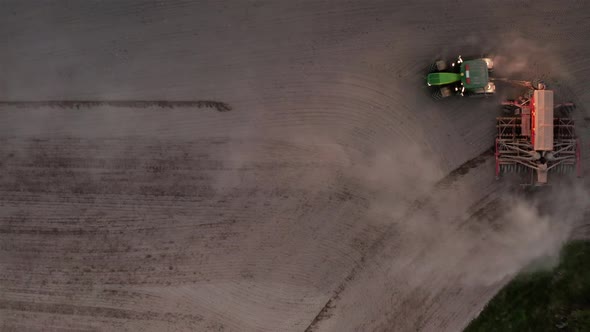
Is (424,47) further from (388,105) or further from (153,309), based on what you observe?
(153,309)

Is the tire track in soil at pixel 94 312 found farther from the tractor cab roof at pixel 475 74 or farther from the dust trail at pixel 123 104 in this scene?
the tractor cab roof at pixel 475 74

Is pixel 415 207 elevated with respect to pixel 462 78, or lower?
lower

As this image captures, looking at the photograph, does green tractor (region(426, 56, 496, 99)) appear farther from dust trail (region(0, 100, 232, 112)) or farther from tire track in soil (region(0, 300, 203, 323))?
tire track in soil (region(0, 300, 203, 323))

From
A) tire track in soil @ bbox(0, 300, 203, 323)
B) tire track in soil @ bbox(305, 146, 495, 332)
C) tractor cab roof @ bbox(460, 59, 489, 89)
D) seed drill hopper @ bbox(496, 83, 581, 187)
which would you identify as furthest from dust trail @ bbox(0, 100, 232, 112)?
seed drill hopper @ bbox(496, 83, 581, 187)

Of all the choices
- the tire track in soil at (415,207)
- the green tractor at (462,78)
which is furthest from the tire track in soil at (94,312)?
the green tractor at (462,78)

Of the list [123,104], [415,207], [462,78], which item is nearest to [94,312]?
[123,104]

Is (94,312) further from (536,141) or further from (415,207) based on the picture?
(536,141)

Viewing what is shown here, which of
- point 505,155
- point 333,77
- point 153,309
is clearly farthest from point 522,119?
point 153,309
